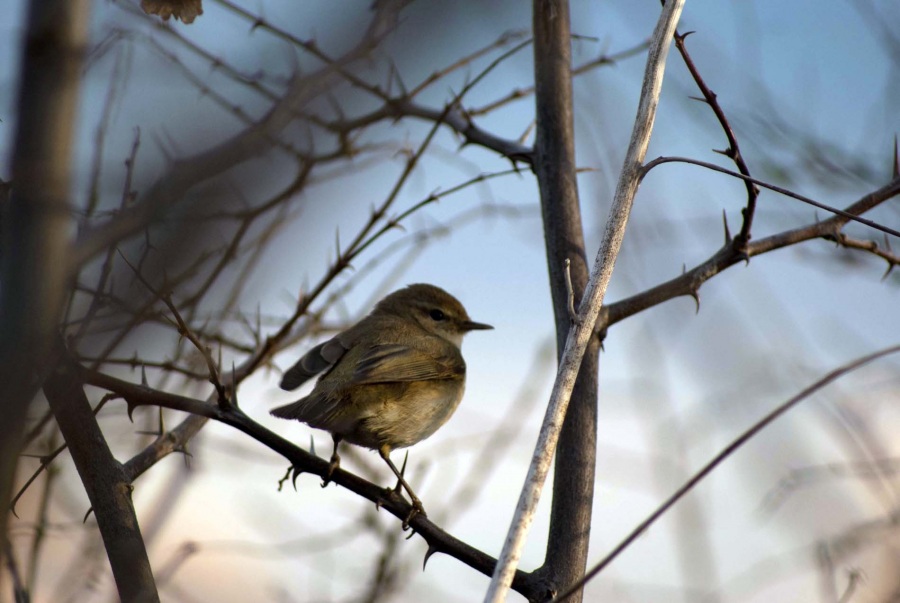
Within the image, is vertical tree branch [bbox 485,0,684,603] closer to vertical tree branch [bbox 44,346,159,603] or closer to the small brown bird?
vertical tree branch [bbox 44,346,159,603]

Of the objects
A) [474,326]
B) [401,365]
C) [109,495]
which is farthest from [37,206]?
[474,326]

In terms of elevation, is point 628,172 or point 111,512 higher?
point 628,172

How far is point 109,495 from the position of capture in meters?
2.34

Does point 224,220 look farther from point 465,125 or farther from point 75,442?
point 465,125

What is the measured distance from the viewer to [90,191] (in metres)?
2.52

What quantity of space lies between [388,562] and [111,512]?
1.68 m

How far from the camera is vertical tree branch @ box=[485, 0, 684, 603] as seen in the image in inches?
81.2

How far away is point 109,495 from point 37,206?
162 cm

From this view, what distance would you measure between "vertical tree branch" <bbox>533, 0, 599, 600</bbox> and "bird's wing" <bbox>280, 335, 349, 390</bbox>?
146 centimetres

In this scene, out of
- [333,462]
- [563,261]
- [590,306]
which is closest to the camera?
[590,306]

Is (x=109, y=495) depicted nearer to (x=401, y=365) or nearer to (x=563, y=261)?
(x=563, y=261)

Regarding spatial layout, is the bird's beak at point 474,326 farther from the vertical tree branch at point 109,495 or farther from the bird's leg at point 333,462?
the vertical tree branch at point 109,495

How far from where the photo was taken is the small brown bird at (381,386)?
3.96 metres

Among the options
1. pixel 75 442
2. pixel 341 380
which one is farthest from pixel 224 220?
pixel 341 380
